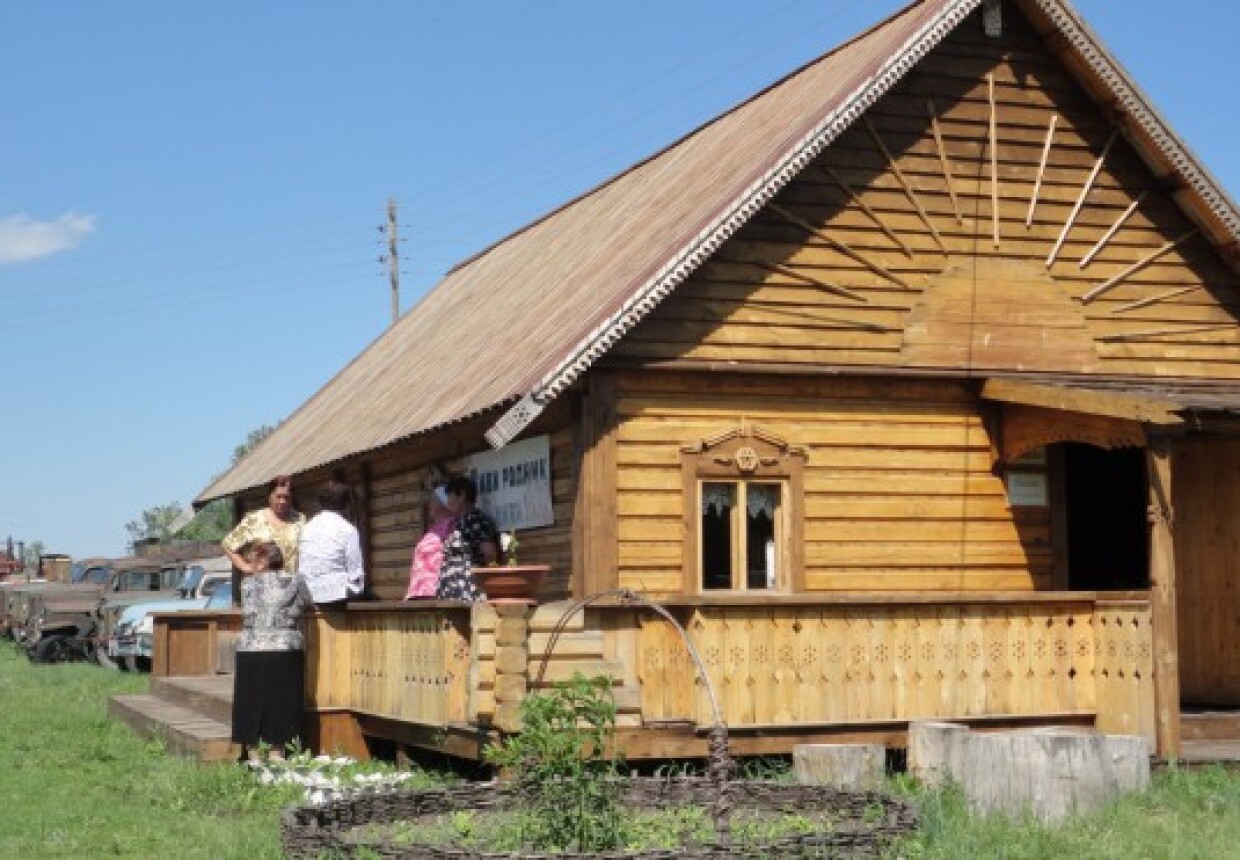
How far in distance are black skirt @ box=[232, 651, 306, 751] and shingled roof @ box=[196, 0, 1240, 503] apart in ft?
8.21

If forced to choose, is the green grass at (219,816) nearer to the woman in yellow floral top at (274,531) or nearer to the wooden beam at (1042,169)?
the woman in yellow floral top at (274,531)

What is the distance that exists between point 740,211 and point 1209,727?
5.78m

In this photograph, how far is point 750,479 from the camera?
17.0 m

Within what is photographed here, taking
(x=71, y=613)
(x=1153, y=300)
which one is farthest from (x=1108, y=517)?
(x=71, y=613)

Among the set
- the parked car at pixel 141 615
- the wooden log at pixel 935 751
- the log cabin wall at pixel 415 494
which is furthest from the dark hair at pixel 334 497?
the parked car at pixel 141 615

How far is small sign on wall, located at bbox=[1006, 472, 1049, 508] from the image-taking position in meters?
17.9

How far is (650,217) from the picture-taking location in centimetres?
1897

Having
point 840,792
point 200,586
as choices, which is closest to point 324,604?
point 840,792

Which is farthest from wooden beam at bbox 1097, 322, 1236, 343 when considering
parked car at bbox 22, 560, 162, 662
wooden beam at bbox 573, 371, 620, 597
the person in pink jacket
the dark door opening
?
parked car at bbox 22, 560, 162, 662

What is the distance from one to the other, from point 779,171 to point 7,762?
8.30 metres

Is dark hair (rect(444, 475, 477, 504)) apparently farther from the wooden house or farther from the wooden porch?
the wooden porch

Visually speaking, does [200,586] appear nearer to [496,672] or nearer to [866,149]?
[866,149]

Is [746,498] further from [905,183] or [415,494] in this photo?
[415,494]

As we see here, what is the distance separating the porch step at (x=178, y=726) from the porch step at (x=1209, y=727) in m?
7.72
